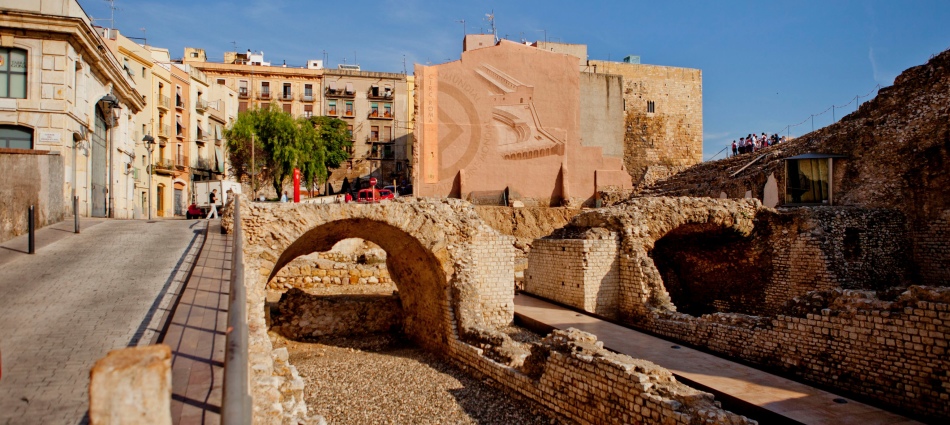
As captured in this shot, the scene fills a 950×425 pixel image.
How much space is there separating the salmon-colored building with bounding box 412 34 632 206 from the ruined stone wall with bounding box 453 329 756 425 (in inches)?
711

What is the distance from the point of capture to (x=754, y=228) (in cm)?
1633

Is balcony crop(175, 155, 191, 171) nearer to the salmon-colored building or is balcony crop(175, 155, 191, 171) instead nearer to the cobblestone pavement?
the salmon-colored building

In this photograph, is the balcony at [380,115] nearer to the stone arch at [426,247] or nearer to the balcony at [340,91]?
the balcony at [340,91]

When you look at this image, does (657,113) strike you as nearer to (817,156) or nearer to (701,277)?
(817,156)

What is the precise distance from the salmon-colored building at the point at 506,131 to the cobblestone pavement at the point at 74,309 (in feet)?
56.2

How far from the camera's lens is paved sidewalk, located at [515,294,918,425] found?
746 cm

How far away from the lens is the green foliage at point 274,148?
40.1 m

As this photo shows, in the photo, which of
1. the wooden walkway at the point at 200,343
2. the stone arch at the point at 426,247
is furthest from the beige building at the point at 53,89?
the wooden walkway at the point at 200,343

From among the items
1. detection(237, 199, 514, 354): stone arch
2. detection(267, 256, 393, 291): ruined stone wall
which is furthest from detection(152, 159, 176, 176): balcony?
detection(237, 199, 514, 354): stone arch

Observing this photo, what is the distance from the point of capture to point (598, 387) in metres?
8.22

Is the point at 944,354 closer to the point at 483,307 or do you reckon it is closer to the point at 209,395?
the point at 483,307

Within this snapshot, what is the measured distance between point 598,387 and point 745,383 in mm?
2508

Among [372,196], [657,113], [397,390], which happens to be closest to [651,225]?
[397,390]

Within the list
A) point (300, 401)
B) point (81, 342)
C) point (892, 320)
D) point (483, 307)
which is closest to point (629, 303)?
point (483, 307)
